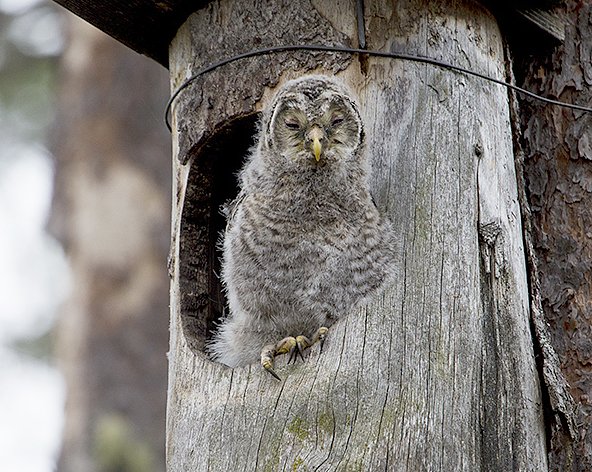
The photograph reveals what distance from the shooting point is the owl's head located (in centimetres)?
332

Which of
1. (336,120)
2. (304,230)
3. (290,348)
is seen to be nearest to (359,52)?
(336,120)

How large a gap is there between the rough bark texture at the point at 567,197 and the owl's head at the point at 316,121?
0.80 metres

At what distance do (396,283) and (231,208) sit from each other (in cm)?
89

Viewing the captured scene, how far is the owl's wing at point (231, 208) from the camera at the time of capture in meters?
3.64

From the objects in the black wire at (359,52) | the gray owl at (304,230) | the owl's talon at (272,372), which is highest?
the black wire at (359,52)

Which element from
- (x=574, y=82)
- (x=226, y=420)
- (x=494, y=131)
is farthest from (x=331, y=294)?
(x=574, y=82)

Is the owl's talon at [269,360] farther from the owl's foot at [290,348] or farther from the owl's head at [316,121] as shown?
the owl's head at [316,121]

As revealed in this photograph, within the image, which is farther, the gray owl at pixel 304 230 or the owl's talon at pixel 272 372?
the gray owl at pixel 304 230

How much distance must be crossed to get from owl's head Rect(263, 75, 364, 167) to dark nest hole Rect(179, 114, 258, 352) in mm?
163

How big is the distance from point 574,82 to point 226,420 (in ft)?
6.18

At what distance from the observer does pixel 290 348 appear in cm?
315

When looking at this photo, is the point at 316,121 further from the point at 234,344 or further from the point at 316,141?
the point at 234,344

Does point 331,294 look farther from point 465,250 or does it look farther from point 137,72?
point 137,72

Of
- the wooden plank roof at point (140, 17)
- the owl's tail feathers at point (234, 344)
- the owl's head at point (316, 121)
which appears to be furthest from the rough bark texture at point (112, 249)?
the owl's head at point (316, 121)
